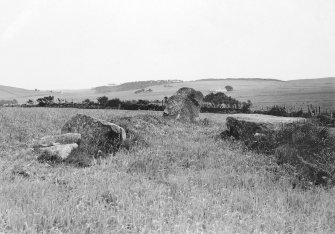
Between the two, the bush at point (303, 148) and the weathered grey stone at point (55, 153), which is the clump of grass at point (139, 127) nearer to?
the weathered grey stone at point (55, 153)

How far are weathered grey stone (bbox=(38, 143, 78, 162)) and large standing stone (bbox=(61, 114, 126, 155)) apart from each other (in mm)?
688

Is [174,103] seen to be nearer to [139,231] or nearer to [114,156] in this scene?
[114,156]

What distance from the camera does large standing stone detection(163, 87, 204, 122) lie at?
25508mm

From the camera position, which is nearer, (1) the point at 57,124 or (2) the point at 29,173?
(2) the point at 29,173

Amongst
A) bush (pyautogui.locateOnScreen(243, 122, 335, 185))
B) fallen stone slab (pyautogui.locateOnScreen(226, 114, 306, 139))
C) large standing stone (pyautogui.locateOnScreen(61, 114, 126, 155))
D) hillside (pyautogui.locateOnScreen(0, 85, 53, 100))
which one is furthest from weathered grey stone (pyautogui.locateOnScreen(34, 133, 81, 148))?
hillside (pyautogui.locateOnScreen(0, 85, 53, 100))

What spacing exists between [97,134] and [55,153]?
2227mm

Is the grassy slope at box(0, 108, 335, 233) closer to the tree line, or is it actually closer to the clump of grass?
the clump of grass

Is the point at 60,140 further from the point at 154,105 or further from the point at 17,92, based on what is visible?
the point at 17,92

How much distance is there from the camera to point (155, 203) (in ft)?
23.5

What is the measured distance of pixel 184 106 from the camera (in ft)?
84.9

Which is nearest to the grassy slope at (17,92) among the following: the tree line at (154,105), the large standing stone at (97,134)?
the tree line at (154,105)

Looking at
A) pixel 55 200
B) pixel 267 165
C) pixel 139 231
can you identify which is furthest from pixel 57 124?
pixel 139 231

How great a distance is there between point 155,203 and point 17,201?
2408mm

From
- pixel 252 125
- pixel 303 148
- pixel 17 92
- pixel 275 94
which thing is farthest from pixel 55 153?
pixel 17 92
